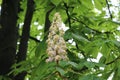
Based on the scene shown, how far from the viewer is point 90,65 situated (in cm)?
199

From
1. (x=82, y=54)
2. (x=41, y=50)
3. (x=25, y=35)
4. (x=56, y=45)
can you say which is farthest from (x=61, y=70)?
(x=25, y=35)

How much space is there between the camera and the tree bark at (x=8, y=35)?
4042 mm

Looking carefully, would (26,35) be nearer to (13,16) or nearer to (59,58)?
(13,16)

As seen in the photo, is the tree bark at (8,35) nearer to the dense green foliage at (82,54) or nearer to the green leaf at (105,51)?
the dense green foliage at (82,54)

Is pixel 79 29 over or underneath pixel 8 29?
over

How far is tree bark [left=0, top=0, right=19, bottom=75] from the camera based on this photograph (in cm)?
404

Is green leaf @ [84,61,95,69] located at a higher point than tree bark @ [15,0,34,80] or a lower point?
higher

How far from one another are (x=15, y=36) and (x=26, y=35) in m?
0.45

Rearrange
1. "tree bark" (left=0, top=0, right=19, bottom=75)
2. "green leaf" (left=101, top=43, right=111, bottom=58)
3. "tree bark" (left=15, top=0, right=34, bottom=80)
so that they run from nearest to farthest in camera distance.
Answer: "green leaf" (left=101, top=43, right=111, bottom=58) < "tree bark" (left=0, top=0, right=19, bottom=75) < "tree bark" (left=15, top=0, right=34, bottom=80)

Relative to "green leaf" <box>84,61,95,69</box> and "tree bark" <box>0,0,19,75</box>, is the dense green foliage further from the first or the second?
"tree bark" <box>0,0,19,75</box>

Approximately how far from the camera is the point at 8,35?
4.16 metres

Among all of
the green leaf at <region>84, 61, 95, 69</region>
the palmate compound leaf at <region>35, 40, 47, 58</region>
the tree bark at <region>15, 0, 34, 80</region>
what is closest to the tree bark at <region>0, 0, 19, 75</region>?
the tree bark at <region>15, 0, 34, 80</region>

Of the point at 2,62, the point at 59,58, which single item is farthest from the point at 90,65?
the point at 2,62

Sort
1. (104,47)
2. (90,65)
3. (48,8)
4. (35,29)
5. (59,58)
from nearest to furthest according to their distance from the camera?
(59,58), (90,65), (104,47), (48,8), (35,29)
